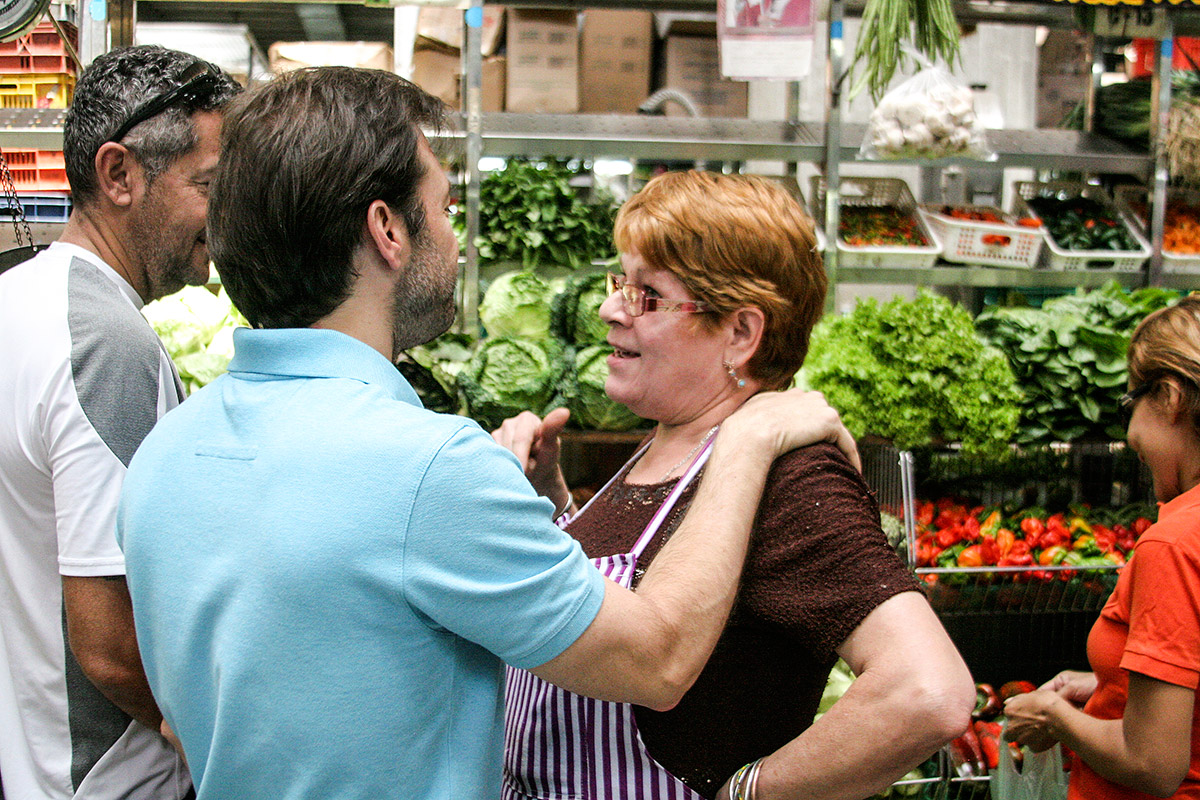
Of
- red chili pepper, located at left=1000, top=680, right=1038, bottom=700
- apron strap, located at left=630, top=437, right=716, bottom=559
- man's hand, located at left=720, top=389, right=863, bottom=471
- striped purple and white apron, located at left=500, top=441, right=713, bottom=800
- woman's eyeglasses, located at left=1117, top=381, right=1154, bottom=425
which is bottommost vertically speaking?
red chili pepper, located at left=1000, top=680, right=1038, bottom=700

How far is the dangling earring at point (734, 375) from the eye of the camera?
1601mm

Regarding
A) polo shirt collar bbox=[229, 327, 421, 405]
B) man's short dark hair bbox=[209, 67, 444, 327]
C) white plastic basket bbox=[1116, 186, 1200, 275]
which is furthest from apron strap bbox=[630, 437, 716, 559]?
white plastic basket bbox=[1116, 186, 1200, 275]

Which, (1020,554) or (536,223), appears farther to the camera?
(536,223)

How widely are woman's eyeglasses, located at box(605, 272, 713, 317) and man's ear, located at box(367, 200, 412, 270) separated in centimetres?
51

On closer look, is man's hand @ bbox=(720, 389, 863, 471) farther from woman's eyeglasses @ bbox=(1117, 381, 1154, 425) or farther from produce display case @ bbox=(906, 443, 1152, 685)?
produce display case @ bbox=(906, 443, 1152, 685)

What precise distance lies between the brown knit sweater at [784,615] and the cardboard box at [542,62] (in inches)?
115

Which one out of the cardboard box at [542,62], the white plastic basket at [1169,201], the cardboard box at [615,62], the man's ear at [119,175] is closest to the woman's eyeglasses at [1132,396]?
the man's ear at [119,175]

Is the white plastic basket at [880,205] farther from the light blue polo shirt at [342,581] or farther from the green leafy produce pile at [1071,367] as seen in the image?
the light blue polo shirt at [342,581]

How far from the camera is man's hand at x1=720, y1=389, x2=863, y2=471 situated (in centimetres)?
133

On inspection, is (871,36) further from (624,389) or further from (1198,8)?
(624,389)

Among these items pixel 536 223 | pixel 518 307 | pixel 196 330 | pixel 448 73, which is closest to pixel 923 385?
pixel 518 307

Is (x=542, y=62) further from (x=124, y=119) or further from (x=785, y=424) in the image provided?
(x=785, y=424)

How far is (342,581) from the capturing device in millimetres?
1007

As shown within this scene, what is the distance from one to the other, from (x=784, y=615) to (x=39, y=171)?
3335 millimetres
